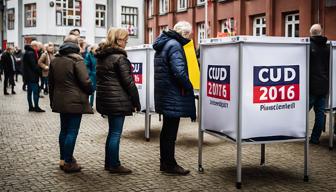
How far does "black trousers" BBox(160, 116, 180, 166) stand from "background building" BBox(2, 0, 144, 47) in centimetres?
4128

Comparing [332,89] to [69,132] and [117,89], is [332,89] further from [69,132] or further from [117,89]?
[69,132]

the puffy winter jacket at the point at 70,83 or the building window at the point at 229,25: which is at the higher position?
the building window at the point at 229,25

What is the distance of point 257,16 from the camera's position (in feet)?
91.1

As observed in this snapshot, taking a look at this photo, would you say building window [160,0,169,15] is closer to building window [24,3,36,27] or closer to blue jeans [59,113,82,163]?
building window [24,3,36,27]

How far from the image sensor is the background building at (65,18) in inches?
1923

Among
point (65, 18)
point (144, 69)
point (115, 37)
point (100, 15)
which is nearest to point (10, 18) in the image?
point (65, 18)

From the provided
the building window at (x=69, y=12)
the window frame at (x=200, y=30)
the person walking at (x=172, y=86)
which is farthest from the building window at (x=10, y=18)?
the person walking at (x=172, y=86)

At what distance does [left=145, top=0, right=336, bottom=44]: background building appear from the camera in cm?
2219

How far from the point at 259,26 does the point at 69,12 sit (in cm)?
2692

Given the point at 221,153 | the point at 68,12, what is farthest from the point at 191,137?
the point at 68,12

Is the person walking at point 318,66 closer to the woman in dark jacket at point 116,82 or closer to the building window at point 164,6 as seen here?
the woman in dark jacket at point 116,82

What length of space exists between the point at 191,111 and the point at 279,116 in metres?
1.18

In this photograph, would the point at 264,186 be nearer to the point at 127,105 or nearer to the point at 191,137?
the point at 127,105

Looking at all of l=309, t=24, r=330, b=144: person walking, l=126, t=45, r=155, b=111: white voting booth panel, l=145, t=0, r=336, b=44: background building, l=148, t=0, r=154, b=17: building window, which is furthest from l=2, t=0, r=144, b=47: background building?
l=309, t=24, r=330, b=144: person walking
